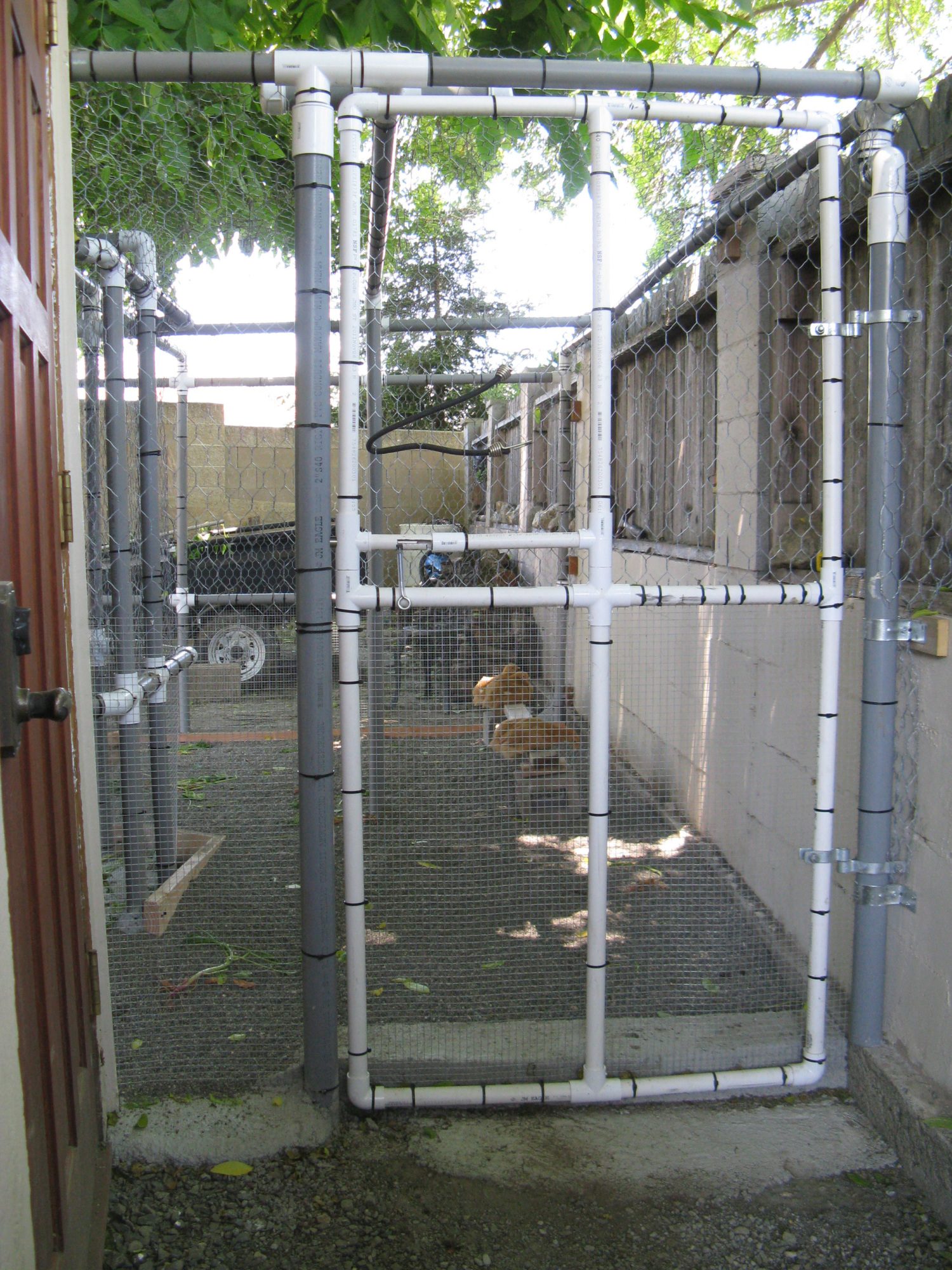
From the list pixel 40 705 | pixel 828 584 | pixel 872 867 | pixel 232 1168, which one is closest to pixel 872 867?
pixel 872 867

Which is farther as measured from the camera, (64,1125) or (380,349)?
(380,349)

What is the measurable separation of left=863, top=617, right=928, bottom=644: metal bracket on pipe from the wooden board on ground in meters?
2.00

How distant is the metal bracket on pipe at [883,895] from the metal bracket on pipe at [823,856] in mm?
73

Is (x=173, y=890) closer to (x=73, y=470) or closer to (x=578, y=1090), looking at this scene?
(x=578, y=1090)

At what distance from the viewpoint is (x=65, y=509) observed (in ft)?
6.56

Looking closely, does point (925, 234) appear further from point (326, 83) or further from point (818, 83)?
point (326, 83)

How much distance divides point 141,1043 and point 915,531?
2.43m

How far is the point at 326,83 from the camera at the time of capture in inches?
86.0

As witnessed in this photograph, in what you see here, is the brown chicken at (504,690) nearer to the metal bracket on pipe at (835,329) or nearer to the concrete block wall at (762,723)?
the concrete block wall at (762,723)

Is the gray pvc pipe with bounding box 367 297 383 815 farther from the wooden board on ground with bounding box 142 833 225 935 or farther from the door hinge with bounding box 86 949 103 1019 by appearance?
the door hinge with bounding box 86 949 103 1019

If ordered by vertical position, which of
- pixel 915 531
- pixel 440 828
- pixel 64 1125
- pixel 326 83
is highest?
pixel 326 83

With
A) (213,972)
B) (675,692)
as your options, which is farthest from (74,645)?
(675,692)

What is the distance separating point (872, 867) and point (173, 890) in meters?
2.15

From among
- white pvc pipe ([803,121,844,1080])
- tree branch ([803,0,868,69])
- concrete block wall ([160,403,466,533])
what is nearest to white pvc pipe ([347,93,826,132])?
white pvc pipe ([803,121,844,1080])
